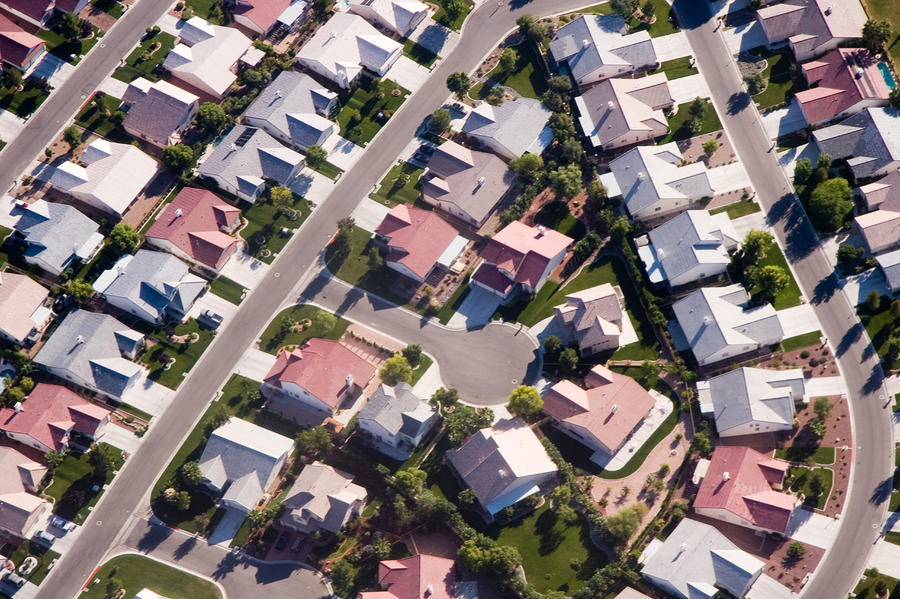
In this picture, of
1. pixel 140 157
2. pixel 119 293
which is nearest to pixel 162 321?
pixel 119 293

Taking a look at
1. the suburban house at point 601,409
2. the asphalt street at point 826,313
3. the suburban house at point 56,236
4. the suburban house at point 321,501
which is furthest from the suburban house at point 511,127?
the suburban house at point 56,236

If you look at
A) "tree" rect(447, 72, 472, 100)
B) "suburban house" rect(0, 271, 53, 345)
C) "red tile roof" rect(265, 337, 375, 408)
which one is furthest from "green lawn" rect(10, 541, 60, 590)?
"tree" rect(447, 72, 472, 100)

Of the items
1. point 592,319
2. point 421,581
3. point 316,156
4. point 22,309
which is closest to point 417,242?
point 316,156

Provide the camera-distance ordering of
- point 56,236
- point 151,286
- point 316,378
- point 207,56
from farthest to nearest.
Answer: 1. point 207,56
2. point 56,236
3. point 151,286
4. point 316,378

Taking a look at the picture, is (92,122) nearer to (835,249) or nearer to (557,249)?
(557,249)

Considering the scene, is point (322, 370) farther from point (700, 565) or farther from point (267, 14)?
point (267, 14)

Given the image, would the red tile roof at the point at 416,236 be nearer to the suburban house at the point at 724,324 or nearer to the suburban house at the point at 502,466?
the suburban house at the point at 502,466

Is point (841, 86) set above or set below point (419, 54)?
above
